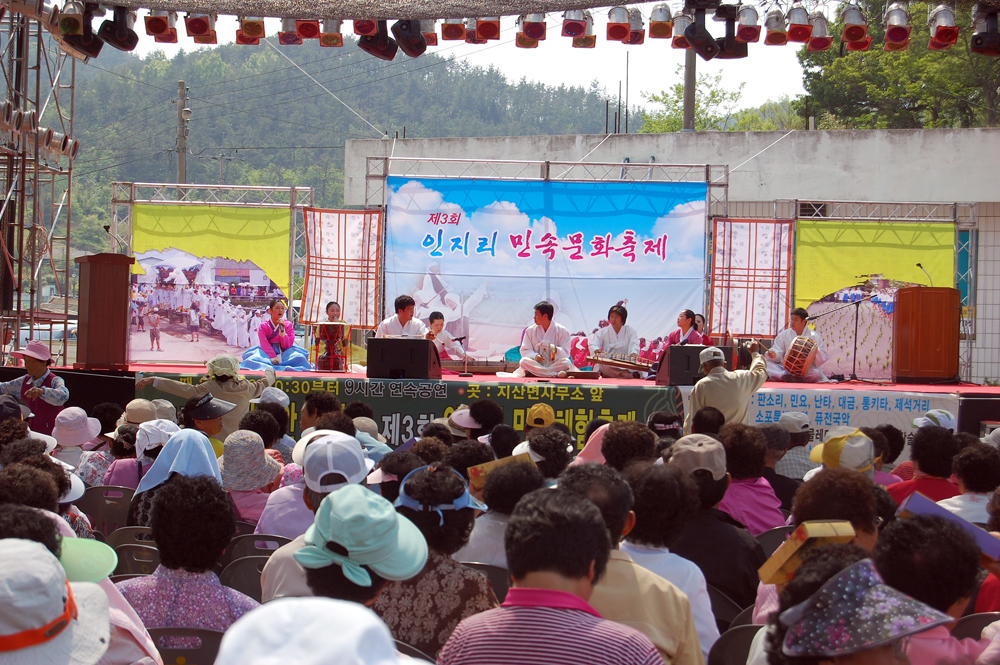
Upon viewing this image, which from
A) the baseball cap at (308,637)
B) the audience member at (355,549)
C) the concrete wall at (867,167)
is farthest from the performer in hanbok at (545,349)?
the concrete wall at (867,167)

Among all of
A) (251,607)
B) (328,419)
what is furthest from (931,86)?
(251,607)

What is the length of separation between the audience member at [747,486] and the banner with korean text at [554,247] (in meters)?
7.76

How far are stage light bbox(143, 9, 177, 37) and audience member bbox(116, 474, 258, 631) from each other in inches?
291

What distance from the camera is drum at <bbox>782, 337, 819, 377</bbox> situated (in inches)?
373

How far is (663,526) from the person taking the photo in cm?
249

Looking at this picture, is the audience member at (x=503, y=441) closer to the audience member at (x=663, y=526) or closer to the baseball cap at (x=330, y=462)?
the baseball cap at (x=330, y=462)

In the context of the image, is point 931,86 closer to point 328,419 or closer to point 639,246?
point 639,246

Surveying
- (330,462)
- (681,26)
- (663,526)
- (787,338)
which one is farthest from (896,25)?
(330,462)

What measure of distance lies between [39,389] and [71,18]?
3778 millimetres

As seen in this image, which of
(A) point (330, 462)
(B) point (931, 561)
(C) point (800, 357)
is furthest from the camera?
(C) point (800, 357)

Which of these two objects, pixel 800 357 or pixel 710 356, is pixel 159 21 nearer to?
pixel 710 356

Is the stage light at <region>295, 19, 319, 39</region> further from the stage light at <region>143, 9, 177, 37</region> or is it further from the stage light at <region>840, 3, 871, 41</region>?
the stage light at <region>840, 3, 871, 41</region>

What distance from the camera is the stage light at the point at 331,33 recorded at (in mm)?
8383

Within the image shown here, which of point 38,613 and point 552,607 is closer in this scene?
point 38,613
